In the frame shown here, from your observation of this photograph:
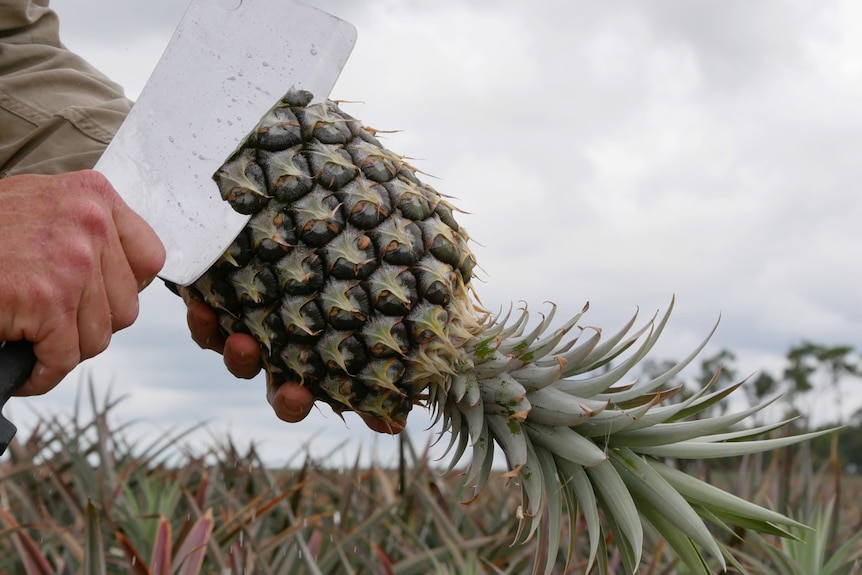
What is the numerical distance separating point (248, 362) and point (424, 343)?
555 millimetres

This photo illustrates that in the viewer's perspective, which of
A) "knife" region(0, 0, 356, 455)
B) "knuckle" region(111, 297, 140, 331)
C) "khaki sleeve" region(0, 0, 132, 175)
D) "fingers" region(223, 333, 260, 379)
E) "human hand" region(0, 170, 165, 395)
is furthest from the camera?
"khaki sleeve" region(0, 0, 132, 175)

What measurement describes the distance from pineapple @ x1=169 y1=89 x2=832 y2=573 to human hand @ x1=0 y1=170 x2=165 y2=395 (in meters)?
0.32

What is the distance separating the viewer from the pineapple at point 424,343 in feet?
7.54

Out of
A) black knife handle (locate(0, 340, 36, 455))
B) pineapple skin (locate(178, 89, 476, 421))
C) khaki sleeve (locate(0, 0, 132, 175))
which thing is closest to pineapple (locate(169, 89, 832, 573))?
pineapple skin (locate(178, 89, 476, 421))

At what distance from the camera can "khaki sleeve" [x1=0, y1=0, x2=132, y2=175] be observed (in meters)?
2.97

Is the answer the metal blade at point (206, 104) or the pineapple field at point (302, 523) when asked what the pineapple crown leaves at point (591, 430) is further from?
the metal blade at point (206, 104)

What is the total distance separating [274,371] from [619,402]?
3.23ft

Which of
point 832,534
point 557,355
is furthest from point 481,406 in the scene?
point 832,534

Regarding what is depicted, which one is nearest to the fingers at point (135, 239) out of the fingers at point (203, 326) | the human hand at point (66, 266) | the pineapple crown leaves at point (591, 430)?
the human hand at point (66, 266)

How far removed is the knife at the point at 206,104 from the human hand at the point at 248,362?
0.31m

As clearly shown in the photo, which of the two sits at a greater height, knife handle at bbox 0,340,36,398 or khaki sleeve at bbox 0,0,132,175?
khaki sleeve at bbox 0,0,132,175

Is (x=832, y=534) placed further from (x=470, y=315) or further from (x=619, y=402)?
(x=470, y=315)

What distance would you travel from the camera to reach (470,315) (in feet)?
8.11

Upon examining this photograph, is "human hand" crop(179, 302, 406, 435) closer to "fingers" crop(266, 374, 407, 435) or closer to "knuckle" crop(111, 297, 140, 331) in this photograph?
"fingers" crop(266, 374, 407, 435)
